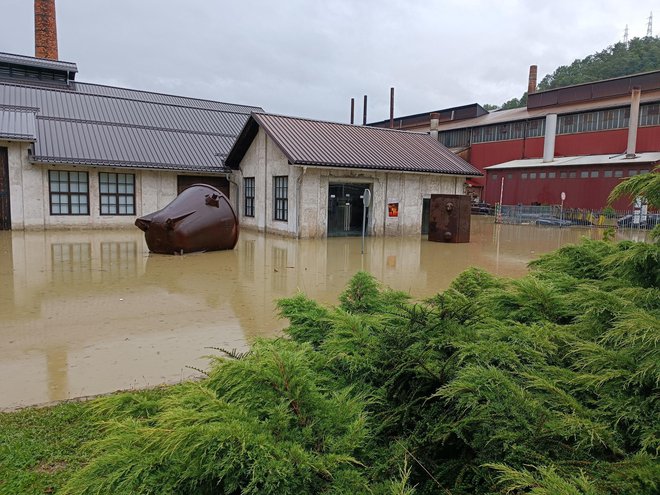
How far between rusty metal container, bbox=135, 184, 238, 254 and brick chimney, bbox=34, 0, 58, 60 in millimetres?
28045

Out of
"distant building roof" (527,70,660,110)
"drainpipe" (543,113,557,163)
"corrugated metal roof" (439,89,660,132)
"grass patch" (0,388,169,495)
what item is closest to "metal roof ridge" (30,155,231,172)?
Result: "grass patch" (0,388,169,495)

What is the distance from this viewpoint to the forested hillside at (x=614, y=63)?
61344 mm

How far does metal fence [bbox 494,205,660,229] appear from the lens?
27544 millimetres

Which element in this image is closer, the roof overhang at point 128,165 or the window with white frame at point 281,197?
the roof overhang at point 128,165

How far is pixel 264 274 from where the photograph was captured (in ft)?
36.4

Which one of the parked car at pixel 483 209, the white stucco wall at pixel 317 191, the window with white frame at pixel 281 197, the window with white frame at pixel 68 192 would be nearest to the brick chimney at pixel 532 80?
the parked car at pixel 483 209

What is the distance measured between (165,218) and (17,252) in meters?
4.33

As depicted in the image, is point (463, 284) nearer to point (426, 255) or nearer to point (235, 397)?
point (235, 397)

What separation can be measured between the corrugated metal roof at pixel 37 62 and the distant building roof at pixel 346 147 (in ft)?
54.2

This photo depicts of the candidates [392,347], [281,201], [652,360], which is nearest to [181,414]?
[392,347]

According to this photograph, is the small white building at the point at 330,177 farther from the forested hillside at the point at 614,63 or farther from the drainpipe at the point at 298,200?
the forested hillside at the point at 614,63

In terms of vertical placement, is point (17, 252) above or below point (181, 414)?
below

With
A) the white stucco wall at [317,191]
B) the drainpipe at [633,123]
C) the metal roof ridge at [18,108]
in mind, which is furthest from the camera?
the drainpipe at [633,123]

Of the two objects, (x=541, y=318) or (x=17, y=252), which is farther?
(x=17, y=252)
